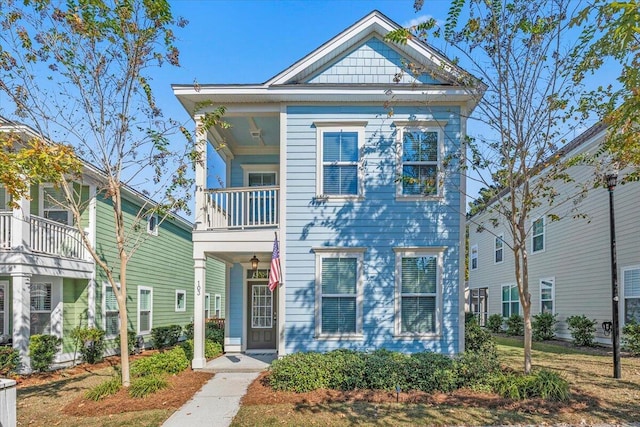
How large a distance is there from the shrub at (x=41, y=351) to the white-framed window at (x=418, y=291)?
8345 millimetres

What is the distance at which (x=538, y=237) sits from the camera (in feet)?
57.6

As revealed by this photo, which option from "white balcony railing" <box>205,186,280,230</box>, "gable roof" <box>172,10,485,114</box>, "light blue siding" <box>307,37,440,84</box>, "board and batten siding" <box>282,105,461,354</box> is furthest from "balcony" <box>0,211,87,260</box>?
"light blue siding" <box>307,37,440,84</box>

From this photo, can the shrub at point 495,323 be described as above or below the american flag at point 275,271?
below

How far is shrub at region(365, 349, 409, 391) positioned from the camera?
24.2 feet

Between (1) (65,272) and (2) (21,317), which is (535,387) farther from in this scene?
(1) (65,272)

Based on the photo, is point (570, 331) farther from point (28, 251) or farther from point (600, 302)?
point (28, 251)

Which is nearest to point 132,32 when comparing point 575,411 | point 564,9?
point 564,9

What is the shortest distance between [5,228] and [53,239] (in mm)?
1160

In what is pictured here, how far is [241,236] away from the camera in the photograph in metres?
9.62

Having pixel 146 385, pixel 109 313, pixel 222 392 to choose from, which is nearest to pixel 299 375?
pixel 222 392

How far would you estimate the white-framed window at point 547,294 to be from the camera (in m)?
16.2

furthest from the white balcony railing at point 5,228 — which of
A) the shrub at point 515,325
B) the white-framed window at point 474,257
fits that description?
the white-framed window at point 474,257

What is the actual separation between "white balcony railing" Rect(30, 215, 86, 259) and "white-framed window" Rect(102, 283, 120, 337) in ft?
5.11

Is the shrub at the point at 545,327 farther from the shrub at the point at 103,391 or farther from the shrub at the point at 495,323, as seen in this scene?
the shrub at the point at 103,391
